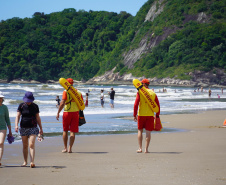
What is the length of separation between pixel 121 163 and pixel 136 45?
14029cm

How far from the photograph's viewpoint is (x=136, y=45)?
481 ft

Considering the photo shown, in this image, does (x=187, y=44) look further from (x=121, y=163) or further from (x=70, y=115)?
(x=121, y=163)

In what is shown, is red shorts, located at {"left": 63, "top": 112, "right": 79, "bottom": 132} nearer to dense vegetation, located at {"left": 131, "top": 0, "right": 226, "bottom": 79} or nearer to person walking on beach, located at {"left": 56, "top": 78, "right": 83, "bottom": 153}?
person walking on beach, located at {"left": 56, "top": 78, "right": 83, "bottom": 153}

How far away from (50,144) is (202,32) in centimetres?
12454

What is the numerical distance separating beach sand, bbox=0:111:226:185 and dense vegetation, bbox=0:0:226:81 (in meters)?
108

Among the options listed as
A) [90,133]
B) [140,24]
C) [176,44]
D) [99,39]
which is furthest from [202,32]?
[90,133]

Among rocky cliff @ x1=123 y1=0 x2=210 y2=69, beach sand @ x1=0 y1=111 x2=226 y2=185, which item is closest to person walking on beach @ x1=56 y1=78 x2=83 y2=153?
beach sand @ x1=0 y1=111 x2=226 y2=185

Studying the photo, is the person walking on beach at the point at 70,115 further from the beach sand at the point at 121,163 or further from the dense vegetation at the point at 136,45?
the dense vegetation at the point at 136,45

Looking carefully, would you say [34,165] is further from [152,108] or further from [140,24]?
[140,24]

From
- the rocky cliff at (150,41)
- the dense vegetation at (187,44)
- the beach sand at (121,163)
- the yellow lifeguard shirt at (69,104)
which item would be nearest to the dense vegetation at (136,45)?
the dense vegetation at (187,44)

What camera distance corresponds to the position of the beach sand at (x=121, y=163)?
20.6 ft

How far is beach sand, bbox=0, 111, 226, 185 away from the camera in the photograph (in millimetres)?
6266

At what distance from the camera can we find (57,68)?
618 ft

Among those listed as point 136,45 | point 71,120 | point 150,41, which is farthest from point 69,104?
point 136,45
